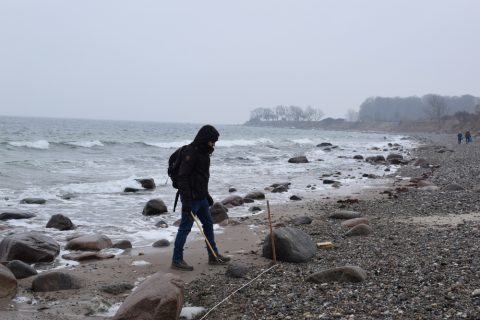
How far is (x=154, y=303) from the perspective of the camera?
4520 millimetres

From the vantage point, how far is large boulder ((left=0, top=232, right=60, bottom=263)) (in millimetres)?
6996

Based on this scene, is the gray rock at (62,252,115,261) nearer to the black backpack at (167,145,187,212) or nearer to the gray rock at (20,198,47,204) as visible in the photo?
the black backpack at (167,145,187,212)

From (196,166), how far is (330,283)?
2410 millimetres

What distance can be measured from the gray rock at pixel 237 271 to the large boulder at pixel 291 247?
652 mm

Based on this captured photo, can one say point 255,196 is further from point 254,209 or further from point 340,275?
point 340,275

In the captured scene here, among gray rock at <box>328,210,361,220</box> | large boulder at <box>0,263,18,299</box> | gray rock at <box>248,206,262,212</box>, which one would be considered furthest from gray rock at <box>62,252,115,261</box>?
gray rock at <box>248,206,262,212</box>

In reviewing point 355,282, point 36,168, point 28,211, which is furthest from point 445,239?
point 36,168

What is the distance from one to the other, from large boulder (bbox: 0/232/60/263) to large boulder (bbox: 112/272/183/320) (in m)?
3.09

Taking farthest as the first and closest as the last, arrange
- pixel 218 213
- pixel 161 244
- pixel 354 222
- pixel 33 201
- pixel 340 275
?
pixel 33 201 → pixel 218 213 → pixel 354 222 → pixel 161 244 → pixel 340 275

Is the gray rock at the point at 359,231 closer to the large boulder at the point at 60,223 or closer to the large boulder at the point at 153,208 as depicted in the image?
the large boulder at the point at 153,208

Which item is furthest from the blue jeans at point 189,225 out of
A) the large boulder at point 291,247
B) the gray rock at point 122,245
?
the gray rock at point 122,245

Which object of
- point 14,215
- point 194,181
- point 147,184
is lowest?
point 147,184

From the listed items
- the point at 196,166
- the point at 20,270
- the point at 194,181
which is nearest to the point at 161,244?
the point at 194,181

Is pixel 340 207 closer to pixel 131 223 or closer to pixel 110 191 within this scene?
pixel 131 223
